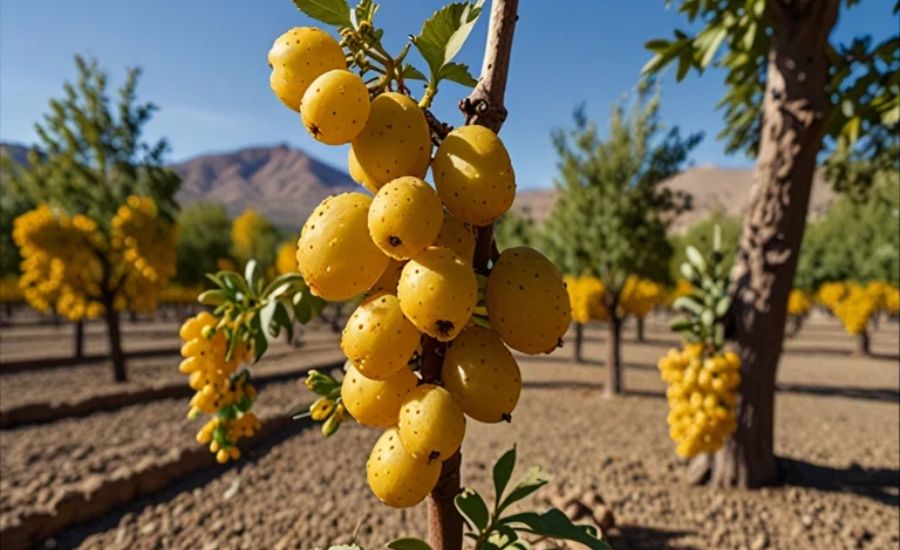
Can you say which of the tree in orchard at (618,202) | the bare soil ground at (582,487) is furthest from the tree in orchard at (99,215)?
the tree in orchard at (618,202)

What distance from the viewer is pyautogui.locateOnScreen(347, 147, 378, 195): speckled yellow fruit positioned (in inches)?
40.9

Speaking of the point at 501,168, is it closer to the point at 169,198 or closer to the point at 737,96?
the point at 737,96

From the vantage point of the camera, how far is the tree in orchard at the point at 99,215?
1094 cm

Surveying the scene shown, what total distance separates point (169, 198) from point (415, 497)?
550 inches

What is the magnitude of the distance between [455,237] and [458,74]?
383 mm

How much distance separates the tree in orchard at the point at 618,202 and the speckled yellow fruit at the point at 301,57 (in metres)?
9.60

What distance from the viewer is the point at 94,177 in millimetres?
11930

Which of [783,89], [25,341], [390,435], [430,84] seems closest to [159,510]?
[390,435]

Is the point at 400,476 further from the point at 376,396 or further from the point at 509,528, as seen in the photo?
the point at 509,528

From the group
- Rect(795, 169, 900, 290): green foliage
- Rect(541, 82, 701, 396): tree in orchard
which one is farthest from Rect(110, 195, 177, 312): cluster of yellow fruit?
Rect(795, 169, 900, 290): green foliage

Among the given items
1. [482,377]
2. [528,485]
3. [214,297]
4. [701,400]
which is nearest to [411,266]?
[482,377]

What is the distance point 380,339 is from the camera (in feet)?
2.96

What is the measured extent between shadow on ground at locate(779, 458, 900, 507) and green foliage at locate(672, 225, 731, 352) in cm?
175

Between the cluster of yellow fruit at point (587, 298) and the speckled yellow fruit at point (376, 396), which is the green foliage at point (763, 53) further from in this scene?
the cluster of yellow fruit at point (587, 298)
